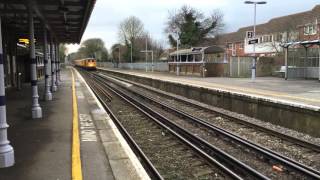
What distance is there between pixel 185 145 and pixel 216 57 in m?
34.0

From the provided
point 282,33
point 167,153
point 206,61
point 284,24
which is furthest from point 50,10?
point 284,24

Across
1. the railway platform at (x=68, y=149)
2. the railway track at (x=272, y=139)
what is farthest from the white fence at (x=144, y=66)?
the railway platform at (x=68, y=149)

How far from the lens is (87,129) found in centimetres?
1069

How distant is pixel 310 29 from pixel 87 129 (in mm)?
52886

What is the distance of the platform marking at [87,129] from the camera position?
30.8 feet

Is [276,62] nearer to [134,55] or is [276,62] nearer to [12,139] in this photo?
[12,139]

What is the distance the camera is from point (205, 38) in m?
74.8

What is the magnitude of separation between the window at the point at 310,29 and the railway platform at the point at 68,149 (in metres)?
49.6

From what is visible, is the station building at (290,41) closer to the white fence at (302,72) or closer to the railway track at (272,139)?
the white fence at (302,72)

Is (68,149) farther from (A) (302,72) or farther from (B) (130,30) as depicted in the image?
(B) (130,30)

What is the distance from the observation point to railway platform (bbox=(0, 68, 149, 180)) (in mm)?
6457

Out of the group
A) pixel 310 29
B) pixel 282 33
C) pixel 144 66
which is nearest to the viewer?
pixel 310 29

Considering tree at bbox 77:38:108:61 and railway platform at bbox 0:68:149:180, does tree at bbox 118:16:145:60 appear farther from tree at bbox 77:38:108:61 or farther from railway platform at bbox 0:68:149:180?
→ railway platform at bbox 0:68:149:180

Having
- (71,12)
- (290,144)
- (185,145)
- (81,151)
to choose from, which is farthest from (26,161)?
(71,12)
